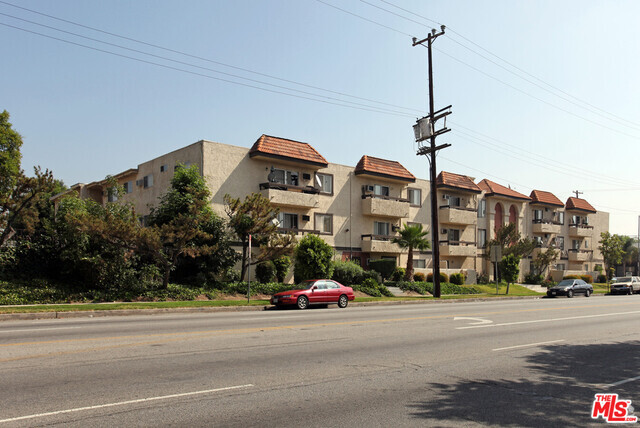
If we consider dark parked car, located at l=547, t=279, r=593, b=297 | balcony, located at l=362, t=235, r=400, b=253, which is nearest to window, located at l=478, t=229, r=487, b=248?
dark parked car, located at l=547, t=279, r=593, b=297

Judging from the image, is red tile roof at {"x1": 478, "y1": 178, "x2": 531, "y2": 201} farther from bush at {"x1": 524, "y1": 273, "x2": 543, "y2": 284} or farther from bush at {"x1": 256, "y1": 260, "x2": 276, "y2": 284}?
bush at {"x1": 256, "y1": 260, "x2": 276, "y2": 284}

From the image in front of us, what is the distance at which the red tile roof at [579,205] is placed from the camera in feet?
209

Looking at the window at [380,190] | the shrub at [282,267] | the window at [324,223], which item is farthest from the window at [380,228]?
the shrub at [282,267]

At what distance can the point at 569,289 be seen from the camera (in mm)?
38219

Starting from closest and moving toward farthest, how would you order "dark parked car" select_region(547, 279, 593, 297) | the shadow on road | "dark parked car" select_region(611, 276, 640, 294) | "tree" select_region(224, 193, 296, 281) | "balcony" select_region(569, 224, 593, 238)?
the shadow on road → "tree" select_region(224, 193, 296, 281) → "dark parked car" select_region(547, 279, 593, 297) → "dark parked car" select_region(611, 276, 640, 294) → "balcony" select_region(569, 224, 593, 238)

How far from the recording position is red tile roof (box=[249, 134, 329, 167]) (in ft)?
108

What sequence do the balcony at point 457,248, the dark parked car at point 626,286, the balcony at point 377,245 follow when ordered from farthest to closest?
the balcony at point 457,248 → the dark parked car at point 626,286 → the balcony at point 377,245

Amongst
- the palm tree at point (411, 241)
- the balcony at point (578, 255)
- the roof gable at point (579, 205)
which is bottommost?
the balcony at point (578, 255)

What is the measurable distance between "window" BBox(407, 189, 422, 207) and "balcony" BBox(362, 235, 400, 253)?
5.76 meters

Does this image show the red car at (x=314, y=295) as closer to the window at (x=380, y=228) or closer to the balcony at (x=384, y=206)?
the balcony at (x=384, y=206)

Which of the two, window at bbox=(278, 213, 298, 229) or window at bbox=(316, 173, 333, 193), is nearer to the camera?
window at bbox=(278, 213, 298, 229)

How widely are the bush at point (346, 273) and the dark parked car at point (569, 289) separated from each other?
15376 mm

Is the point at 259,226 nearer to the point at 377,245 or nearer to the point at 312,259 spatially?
the point at 312,259

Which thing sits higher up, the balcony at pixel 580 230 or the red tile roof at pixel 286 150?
the red tile roof at pixel 286 150
